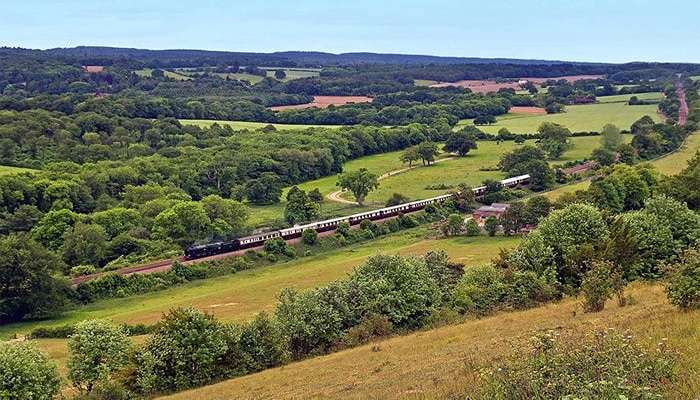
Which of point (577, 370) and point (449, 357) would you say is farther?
point (449, 357)

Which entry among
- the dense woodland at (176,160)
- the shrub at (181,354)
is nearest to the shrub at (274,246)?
the dense woodland at (176,160)

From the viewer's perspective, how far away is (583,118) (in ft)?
537

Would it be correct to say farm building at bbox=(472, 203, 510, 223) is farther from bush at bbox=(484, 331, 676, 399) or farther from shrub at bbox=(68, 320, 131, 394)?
bush at bbox=(484, 331, 676, 399)

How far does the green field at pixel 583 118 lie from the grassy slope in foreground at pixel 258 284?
8643cm

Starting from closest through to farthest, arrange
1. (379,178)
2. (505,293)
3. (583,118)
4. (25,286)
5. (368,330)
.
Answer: (368,330)
(505,293)
(25,286)
(379,178)
(583,118)

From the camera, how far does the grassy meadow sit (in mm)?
150875

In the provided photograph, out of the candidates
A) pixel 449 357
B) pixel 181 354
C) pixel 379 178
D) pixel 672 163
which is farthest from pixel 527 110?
pixel 449 357

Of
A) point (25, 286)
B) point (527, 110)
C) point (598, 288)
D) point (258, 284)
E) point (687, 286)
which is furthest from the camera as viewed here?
point (527, 110)

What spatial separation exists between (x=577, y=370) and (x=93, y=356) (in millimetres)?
25939

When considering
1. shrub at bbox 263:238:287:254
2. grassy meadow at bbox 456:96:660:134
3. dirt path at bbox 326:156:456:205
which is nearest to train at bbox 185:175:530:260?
shrub at bbox 263:238:287:254

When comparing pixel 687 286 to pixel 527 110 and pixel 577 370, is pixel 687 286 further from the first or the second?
pixel 527 110

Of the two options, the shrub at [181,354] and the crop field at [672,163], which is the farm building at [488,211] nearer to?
the crop field at [672,163]

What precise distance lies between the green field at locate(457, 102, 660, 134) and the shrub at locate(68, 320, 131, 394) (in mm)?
127161

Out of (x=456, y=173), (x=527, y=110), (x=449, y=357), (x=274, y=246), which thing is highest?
(x=449, y=357)
